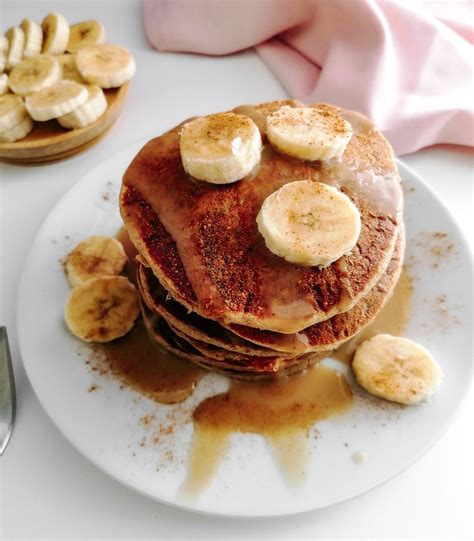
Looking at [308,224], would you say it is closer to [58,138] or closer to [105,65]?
[58,138]

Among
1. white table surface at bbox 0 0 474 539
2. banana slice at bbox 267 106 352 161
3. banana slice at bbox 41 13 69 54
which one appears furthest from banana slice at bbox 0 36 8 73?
banana slice at bbox 267 106 352 161

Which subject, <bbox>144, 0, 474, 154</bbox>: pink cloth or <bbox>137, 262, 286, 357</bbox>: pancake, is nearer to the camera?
<bbox>137, 262, 286, 357</bbox>: pancake

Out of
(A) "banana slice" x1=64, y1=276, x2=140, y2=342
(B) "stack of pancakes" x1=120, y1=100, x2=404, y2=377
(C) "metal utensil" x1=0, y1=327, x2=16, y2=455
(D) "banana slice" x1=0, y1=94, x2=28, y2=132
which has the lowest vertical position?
(C) "metal utensil" x1=0, y1=327, x2=16, y2=455

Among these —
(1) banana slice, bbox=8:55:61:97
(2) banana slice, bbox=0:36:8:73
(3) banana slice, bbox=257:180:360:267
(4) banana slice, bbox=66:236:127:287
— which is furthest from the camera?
(2) banana slice, bbox=0:36:8:73

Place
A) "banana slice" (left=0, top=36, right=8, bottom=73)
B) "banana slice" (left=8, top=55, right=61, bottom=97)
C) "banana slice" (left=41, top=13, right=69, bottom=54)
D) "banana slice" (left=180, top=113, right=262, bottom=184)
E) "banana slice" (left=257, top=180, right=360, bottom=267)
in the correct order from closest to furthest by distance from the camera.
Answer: "banana slice" (left=257, top=180, right=360, bottom=267), "banana slice" (left=180, top=113, right=262, bottom=184), "banana slice" (left=8, top=55, right=61, bottom=97), "banana slice" (left=0, top=36, right=8, bottom=73), "banana slice" (left=41, top=13, right=69, bottom=54)

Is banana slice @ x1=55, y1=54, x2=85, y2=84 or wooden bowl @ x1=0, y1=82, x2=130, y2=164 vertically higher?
banana slice @ x1=55, y1=54, x2=85, y2=84

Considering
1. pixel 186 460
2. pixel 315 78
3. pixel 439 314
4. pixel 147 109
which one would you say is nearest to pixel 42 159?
pixel 147 109

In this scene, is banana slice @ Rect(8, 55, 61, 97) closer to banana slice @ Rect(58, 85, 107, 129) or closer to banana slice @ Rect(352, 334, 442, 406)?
banana slice @ Rect(58, 85, 107, 129)
